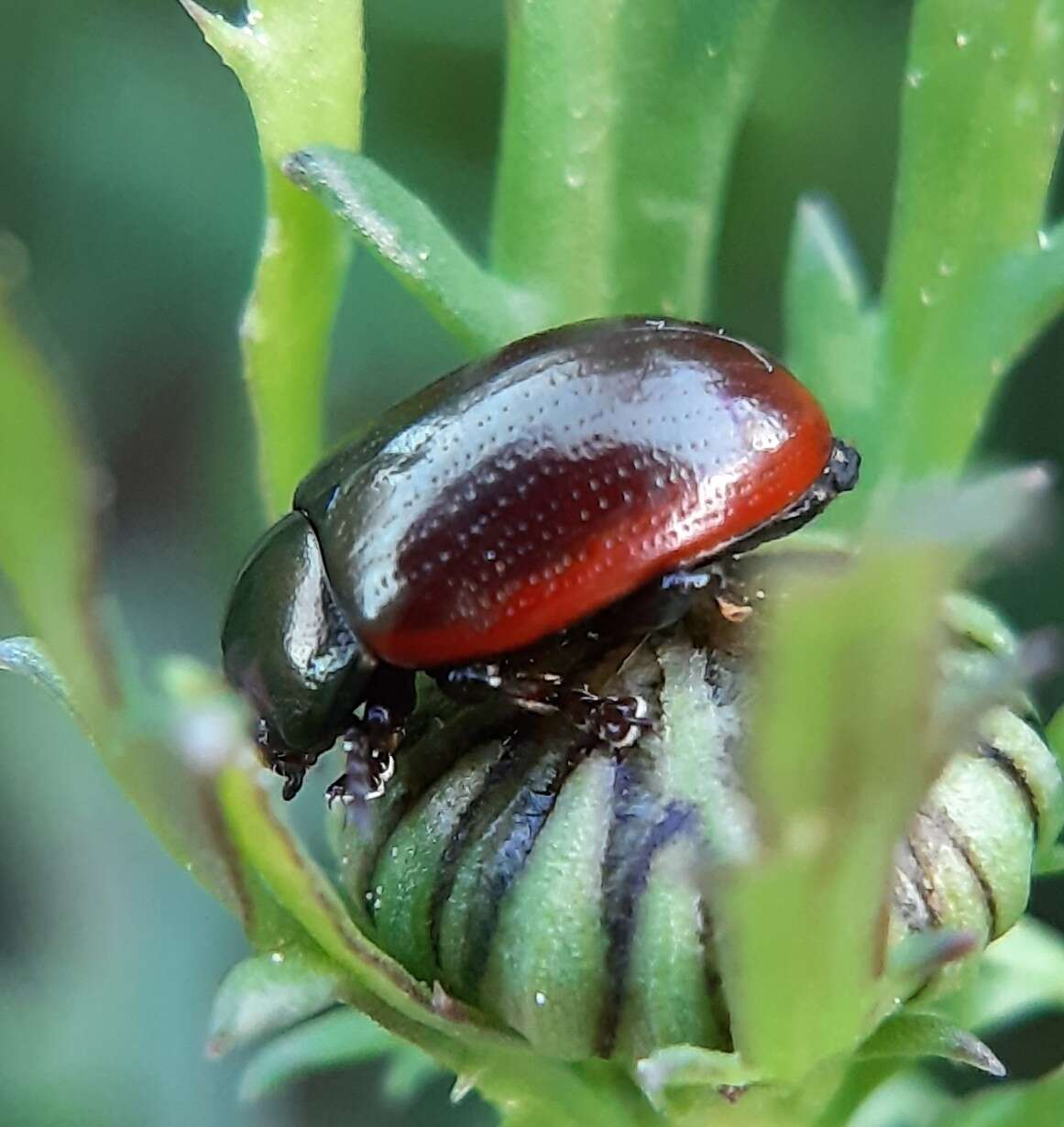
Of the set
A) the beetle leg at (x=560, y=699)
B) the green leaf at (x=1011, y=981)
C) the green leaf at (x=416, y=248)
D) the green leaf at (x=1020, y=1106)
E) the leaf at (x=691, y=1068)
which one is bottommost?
the green leaf at (x=1011, y=981)

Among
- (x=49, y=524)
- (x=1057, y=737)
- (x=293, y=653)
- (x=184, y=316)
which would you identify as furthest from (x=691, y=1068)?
(x=184, y=316)

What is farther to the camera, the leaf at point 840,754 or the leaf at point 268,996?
the leaf at point 268,996

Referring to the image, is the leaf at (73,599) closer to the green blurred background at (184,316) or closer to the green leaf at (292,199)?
the green leaf at (292,199)

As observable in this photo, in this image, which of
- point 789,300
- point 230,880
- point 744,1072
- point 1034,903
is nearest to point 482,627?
point 230,880

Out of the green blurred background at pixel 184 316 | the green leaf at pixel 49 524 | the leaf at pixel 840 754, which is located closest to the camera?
the leaf at pixel 840 754

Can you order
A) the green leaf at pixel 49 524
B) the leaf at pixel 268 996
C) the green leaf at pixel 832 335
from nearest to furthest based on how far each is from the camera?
1. the green leaf at pixel 49 524
2. the leaf at pixel 268 996
3. the green leaf at pixel 832 335

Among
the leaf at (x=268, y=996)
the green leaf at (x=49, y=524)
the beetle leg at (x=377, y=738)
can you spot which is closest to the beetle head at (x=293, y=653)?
the beetle leg at (x=377, y=738)

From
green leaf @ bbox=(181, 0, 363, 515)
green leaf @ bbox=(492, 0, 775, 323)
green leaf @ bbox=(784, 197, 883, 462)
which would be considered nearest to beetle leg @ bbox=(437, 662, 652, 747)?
green leaf @ bbox=(181, 0, 363, 515)
